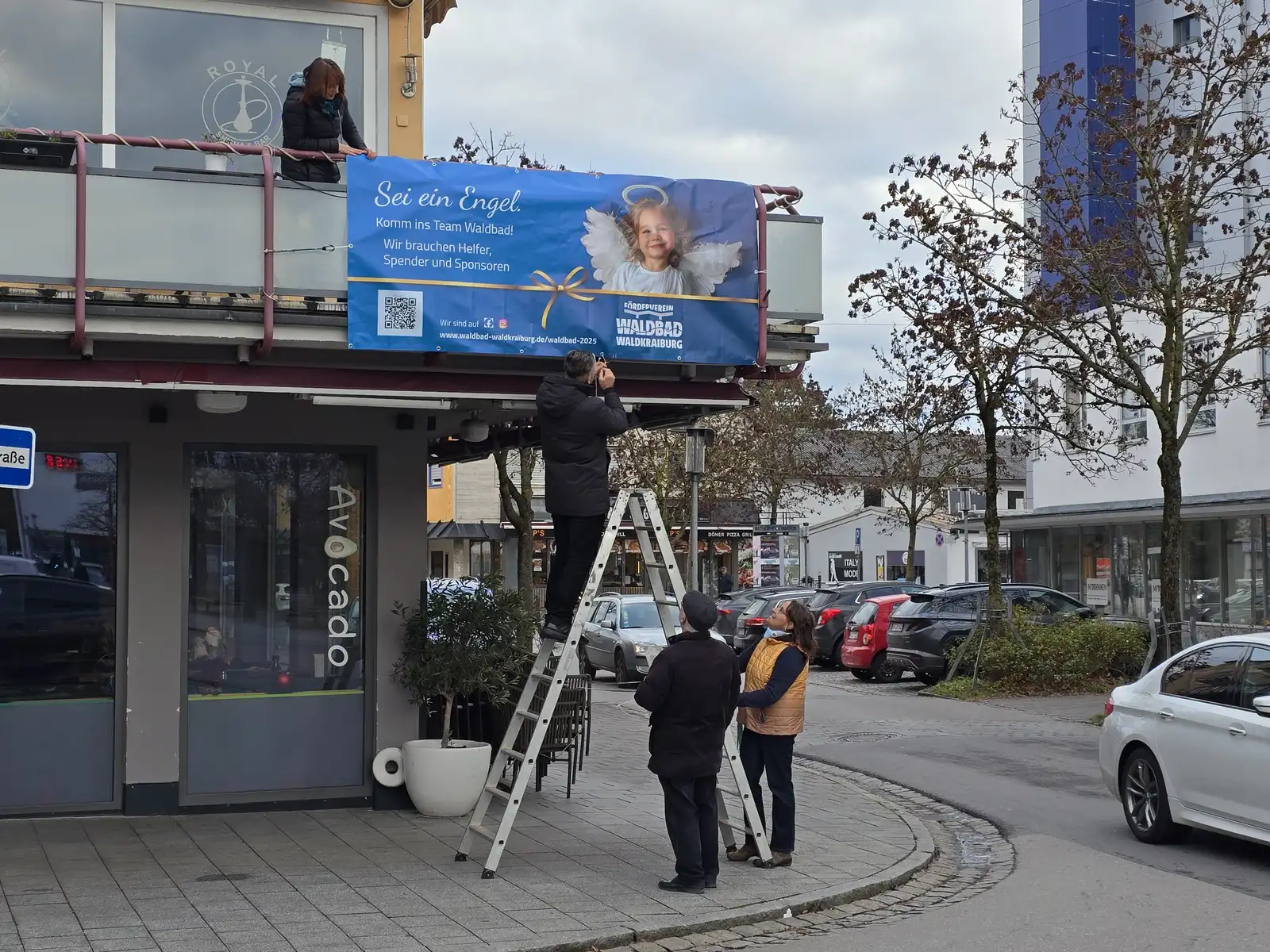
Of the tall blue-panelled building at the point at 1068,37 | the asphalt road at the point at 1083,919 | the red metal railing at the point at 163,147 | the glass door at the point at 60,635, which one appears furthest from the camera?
the tall blue-panelled building at the point at 1068,37

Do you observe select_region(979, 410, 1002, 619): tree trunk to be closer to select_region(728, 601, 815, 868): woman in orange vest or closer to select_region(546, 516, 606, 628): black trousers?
select_region(728, 601, 815, 868): woman in orange vest

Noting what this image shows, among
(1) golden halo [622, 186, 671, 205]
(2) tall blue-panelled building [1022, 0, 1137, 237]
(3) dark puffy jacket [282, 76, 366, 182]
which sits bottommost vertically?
(1) golden halo [622, 186, 671, 205]

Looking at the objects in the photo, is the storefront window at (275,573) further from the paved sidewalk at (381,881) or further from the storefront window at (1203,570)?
the storefront window at (1203,570)

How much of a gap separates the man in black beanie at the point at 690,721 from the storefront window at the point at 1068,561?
84.2 ft

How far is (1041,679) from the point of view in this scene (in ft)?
71.7

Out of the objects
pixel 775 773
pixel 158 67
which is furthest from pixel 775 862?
pixel 158 67

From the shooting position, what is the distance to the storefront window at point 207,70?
1119cm

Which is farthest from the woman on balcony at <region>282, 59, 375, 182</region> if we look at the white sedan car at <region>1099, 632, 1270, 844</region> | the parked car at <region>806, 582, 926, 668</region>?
the parked car at <region>806, 582, 926, 668</region>

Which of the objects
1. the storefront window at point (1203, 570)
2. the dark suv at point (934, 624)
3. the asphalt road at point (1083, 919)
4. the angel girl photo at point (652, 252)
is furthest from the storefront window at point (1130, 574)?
the angel girl photo at point (652, 252)

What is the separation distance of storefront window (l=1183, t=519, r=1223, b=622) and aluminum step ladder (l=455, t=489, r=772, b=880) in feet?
71.0

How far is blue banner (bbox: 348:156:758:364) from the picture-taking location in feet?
28.3

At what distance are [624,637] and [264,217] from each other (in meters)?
17.9

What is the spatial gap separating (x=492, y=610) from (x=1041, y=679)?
526 inches

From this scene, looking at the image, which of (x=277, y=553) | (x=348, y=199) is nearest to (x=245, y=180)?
(x=348, y=199)
